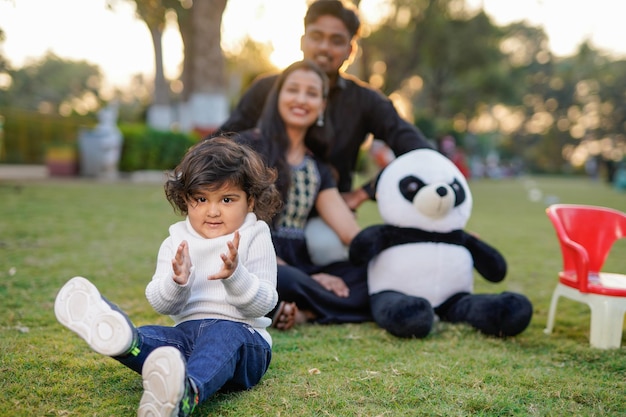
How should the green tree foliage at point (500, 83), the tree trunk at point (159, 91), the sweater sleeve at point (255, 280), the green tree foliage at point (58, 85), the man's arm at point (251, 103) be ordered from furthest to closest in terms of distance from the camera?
the green tree foliage at point (58, 85) < the green tree foliage at point (500, 83) < the tree trunk at point (159, 91) < the man's arm at point (251, 103) < the sweater sleeve at point (255, 280)

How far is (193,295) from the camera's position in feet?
6.95

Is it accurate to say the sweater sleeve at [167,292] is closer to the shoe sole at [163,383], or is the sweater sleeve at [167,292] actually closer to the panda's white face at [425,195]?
the shoe sole at [163,383]

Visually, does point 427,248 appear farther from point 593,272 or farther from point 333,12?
point 333,12

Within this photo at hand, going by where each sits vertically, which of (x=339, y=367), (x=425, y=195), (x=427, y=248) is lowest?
(x=339, y=367)

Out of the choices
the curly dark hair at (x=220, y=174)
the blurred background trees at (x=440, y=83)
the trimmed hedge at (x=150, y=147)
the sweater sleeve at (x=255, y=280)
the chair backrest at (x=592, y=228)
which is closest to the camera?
the sweater sleeve at (x=255, y=280)

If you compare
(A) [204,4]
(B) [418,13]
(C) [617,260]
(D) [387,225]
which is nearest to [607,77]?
(B) [418,13]

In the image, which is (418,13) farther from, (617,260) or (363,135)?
(363,135)

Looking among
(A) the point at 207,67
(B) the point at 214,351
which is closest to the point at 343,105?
(B) the point at 214,351

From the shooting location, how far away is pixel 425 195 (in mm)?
3014

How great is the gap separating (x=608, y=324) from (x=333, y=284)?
133cm

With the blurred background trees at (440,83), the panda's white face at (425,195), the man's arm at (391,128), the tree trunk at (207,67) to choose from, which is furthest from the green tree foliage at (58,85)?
the panda's white face at (425,195)

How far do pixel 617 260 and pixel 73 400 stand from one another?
4.93 m

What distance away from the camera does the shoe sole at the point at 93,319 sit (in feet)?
5.63

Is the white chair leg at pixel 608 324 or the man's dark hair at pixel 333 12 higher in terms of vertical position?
the man's dark hair at pixel 333 12
